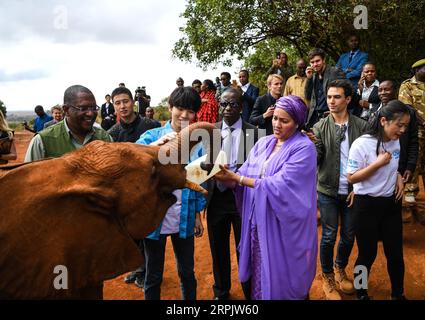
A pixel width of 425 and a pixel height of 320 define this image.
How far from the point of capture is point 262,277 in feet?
9.78

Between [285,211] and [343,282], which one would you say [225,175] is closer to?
[285,211]

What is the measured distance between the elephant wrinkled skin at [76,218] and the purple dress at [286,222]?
130 centimetres

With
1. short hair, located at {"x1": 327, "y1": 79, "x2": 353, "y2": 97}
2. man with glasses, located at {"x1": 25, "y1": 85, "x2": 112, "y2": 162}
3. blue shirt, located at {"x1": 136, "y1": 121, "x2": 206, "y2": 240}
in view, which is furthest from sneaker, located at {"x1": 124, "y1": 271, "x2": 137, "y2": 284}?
short hair, located at {"x1": 327, "y1": 79, "x2": 353, "y2": 97}

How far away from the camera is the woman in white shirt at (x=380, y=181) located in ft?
11.3

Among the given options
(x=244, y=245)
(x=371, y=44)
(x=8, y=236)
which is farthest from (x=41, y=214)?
(x=371, y=44)

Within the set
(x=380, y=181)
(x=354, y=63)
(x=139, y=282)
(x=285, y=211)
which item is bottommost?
(x=139, y=282)

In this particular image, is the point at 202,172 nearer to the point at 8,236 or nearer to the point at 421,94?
the point at 8,236

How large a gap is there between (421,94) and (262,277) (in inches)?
178

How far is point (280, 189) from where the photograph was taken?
2869mm

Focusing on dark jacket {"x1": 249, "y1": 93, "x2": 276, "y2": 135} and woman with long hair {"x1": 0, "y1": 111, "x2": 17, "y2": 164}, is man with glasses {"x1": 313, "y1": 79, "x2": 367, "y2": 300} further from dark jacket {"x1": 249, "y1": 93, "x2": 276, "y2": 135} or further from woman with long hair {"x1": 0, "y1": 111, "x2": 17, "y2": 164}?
woman with long hair {"x1": 0, "y1": 111, "x2": 17, "y2": 164}

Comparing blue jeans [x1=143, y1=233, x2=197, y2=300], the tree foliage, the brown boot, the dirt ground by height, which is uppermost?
the tree foliage

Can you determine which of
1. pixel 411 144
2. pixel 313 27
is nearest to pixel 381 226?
pixel 411 144

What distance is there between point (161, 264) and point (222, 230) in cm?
86

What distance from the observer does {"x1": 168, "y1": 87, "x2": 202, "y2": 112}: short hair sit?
310 centimetres
